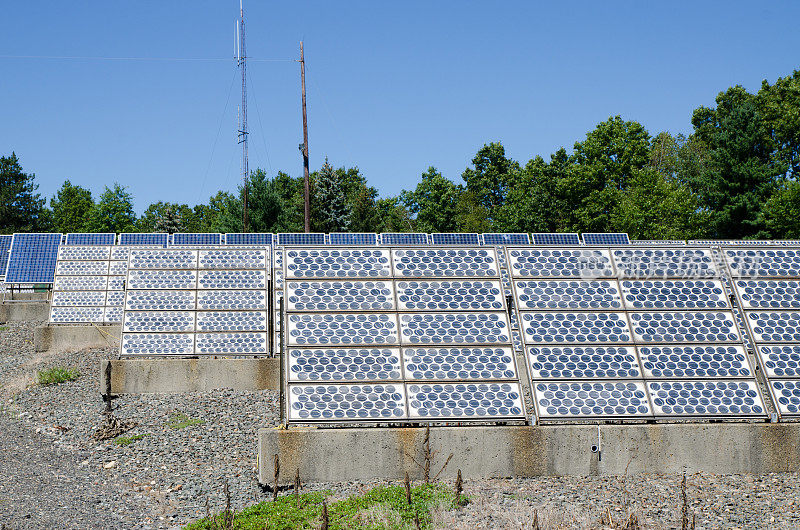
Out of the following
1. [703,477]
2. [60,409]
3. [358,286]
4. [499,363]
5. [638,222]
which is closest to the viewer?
[703,477]

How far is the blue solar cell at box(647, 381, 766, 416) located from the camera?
33.0 feet

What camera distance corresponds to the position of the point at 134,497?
32.8 ft

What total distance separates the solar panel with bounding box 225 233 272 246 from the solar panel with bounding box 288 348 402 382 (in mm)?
24223

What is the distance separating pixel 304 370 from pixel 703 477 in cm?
582

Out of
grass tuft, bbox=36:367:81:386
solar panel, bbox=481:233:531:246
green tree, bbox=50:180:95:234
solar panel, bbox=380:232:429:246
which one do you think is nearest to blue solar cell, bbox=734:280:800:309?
grass tuft, bbox=36:367:81:386

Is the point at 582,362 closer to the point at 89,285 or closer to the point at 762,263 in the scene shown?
the point at 762,263

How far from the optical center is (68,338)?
23.2 m

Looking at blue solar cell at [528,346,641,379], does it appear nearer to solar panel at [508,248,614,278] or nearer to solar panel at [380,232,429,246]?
solar panel at [508,248,614,278]

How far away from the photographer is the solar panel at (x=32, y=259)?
116ft

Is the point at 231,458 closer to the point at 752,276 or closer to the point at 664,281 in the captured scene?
the point at 664,281

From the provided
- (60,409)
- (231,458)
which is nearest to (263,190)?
(60,409)

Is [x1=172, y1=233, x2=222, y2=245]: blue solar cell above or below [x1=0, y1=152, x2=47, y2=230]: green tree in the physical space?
below

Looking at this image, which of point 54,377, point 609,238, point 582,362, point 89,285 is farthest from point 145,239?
point 582,362

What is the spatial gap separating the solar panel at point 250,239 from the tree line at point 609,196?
81.3ft
